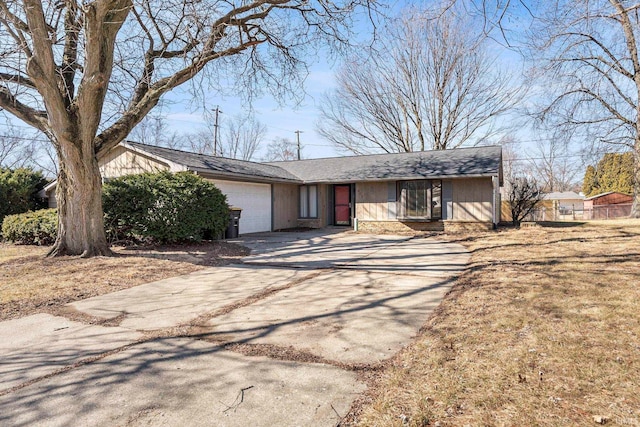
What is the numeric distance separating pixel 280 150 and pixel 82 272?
4069 cm

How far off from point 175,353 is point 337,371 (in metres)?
1.49

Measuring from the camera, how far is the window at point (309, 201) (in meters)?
17.4

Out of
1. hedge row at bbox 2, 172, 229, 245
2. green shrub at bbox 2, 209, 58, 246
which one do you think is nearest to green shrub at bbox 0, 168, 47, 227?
green shrub at bbox 2, 209, 58, 246

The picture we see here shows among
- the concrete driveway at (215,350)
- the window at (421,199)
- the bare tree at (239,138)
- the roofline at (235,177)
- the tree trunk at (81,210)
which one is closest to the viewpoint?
the concrete driveway at (215,350)

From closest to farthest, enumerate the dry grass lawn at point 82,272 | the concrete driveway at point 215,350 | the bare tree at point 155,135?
1. the concrete driveway at point 215,350
2. the dry grass lawn at point 82,272
3. the bare tree at point 155,135

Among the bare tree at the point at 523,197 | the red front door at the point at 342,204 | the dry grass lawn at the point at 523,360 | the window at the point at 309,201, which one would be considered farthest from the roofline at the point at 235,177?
the bare tree at the point at 523,197

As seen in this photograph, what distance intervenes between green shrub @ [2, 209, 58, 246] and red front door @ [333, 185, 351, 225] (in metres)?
11.0

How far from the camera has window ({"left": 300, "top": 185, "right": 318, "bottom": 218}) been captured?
57.2ft

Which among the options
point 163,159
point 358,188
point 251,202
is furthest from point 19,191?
point 358,188

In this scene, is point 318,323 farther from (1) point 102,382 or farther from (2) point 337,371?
(1) point 102,382

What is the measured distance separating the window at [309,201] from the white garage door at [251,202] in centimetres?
249

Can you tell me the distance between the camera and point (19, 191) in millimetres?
13664

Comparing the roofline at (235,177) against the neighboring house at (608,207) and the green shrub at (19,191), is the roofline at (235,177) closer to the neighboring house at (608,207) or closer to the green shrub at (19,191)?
the green shrub at (19,191)

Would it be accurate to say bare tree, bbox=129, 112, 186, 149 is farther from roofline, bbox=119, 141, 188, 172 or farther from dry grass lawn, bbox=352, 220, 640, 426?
dry grass lawn, bbox=352, 220, 640, 426
